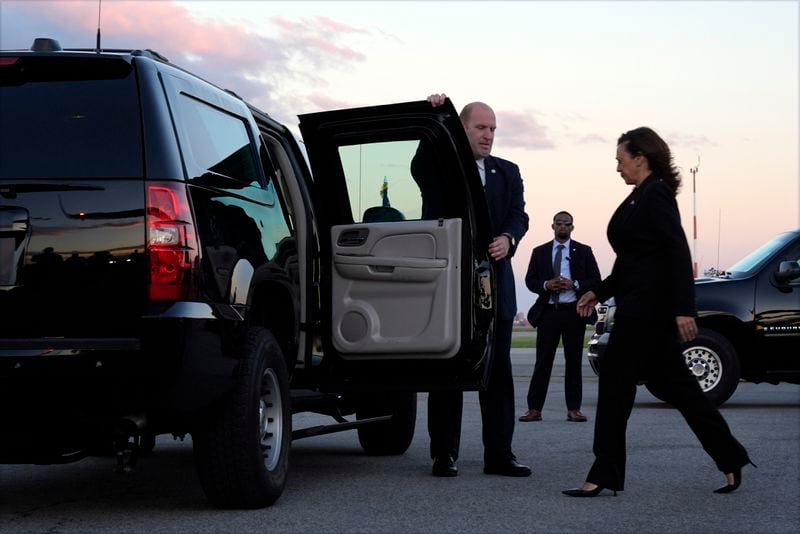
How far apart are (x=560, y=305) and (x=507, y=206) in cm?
470

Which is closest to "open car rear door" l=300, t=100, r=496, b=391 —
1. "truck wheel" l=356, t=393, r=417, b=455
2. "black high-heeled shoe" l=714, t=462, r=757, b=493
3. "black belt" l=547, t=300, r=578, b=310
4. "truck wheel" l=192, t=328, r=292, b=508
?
"truck wheel" l=192, t=328, r=292, b=508

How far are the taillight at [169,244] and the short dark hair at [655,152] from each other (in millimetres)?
2572

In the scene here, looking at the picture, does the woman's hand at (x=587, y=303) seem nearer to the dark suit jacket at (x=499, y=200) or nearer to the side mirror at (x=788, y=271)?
the dark suit jacket at (x=499, y=200)

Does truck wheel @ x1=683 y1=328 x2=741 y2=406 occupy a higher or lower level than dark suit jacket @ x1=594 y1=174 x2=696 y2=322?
lower

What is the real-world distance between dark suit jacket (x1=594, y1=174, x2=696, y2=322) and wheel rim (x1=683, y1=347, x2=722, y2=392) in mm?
6622

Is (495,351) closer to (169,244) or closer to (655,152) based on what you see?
(655,152)

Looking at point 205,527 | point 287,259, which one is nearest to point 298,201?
point 287,259

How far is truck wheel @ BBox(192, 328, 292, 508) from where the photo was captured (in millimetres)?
6074

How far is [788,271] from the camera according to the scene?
43.4 feet

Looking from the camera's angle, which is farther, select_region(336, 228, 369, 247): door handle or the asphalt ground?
select_region(336, 228, 369, 247): door handle

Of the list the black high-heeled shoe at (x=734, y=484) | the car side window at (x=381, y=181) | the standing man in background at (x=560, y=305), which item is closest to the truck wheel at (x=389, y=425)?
the car side window at (x=381, y=181)

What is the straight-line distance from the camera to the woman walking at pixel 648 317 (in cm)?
691

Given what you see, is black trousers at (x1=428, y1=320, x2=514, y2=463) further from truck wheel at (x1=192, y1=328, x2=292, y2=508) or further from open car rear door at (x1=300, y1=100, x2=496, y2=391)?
truck wheel at (x1=192, y1=328, x2=292, y2=508)

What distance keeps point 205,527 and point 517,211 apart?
2.96 meters
